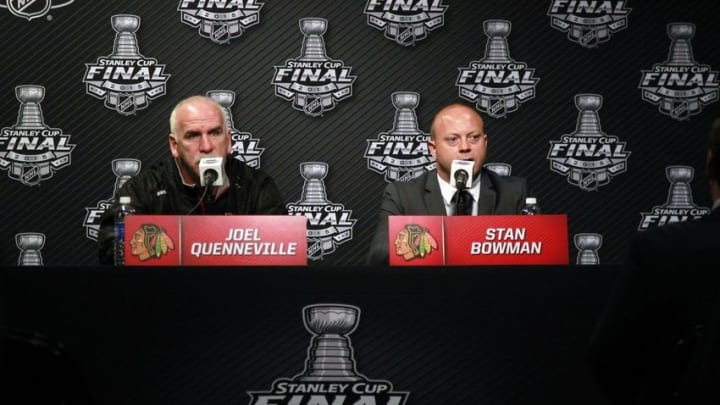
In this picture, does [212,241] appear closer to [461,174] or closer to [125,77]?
[461,174]

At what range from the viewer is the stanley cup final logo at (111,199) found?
4.33 meters

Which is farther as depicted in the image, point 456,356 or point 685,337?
point 456,356

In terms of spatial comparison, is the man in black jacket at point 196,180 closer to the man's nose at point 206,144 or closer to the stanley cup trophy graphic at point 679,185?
the man's nose at point 206,144

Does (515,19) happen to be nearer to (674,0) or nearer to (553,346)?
(674,0)

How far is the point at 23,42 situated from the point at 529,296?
328 cm

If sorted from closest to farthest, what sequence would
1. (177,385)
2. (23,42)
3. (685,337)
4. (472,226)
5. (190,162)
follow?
(685,337), (177,385), (472,226), (190,162), (23,42)

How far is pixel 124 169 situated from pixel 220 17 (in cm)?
94

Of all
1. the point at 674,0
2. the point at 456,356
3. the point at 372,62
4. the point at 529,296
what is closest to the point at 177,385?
the point at 456,356

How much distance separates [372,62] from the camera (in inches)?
174

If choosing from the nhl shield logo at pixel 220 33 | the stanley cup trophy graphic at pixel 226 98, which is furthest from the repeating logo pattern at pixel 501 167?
the nhl shield logo at pixel 220 33

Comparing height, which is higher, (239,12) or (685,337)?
(239,12)

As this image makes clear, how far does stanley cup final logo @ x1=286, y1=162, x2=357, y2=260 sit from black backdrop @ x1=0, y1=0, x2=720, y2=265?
0.14 ft

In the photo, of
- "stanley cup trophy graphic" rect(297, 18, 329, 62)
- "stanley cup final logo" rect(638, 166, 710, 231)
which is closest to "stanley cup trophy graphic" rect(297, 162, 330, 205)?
"stanley cup trophy graphic" rect(297, 18, 329, 62)

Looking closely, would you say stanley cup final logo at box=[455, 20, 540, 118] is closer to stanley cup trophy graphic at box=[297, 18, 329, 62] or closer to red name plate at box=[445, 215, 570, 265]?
stanley cup trophy graphic at box=[297, 18, 329, 62]
